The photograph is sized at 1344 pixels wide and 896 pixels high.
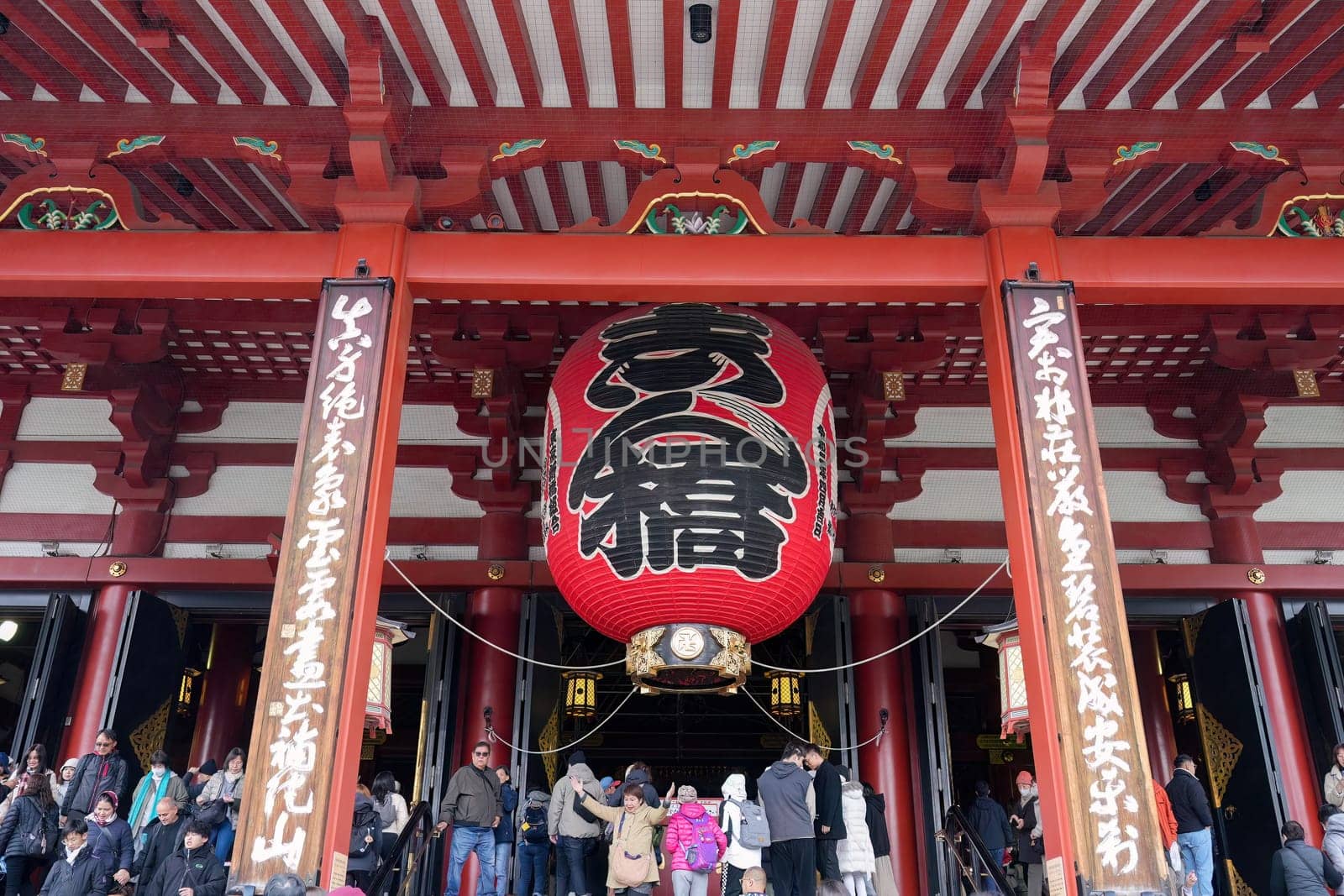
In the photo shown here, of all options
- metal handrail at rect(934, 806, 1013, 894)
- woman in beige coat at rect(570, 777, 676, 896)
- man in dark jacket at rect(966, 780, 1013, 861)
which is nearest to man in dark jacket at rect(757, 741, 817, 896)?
woman in beige coat at rect(570, 777, 676, 896)

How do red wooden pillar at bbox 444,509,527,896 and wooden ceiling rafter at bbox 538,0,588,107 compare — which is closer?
wooden ceiling rafter at bbox 538,0,588,107

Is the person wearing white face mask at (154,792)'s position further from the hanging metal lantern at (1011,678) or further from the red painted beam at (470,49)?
the hanging metal lantern at (1011,678)

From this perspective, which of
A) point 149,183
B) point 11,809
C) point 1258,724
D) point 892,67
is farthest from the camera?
point 1258,724

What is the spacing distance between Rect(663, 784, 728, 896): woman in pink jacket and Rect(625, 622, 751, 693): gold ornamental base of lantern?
1.24m

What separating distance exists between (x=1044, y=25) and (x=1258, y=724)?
201 inches

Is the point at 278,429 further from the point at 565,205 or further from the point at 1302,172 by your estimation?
the point at 1302,172

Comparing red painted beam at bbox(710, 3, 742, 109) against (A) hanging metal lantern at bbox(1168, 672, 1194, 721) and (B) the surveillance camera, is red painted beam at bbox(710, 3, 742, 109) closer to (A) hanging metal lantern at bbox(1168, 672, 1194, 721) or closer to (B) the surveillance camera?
(B) the surveillance camera

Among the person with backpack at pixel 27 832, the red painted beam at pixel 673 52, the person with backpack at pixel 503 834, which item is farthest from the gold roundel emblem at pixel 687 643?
the person with backpack at pixel 27 832

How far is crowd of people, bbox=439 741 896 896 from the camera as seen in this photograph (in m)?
5.85

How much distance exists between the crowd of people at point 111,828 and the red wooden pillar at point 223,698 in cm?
230

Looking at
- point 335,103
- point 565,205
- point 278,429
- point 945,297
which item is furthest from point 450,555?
point 945,297

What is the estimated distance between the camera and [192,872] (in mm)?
5344

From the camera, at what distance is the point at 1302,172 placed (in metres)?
5.65

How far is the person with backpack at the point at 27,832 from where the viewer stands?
19.5 ft
